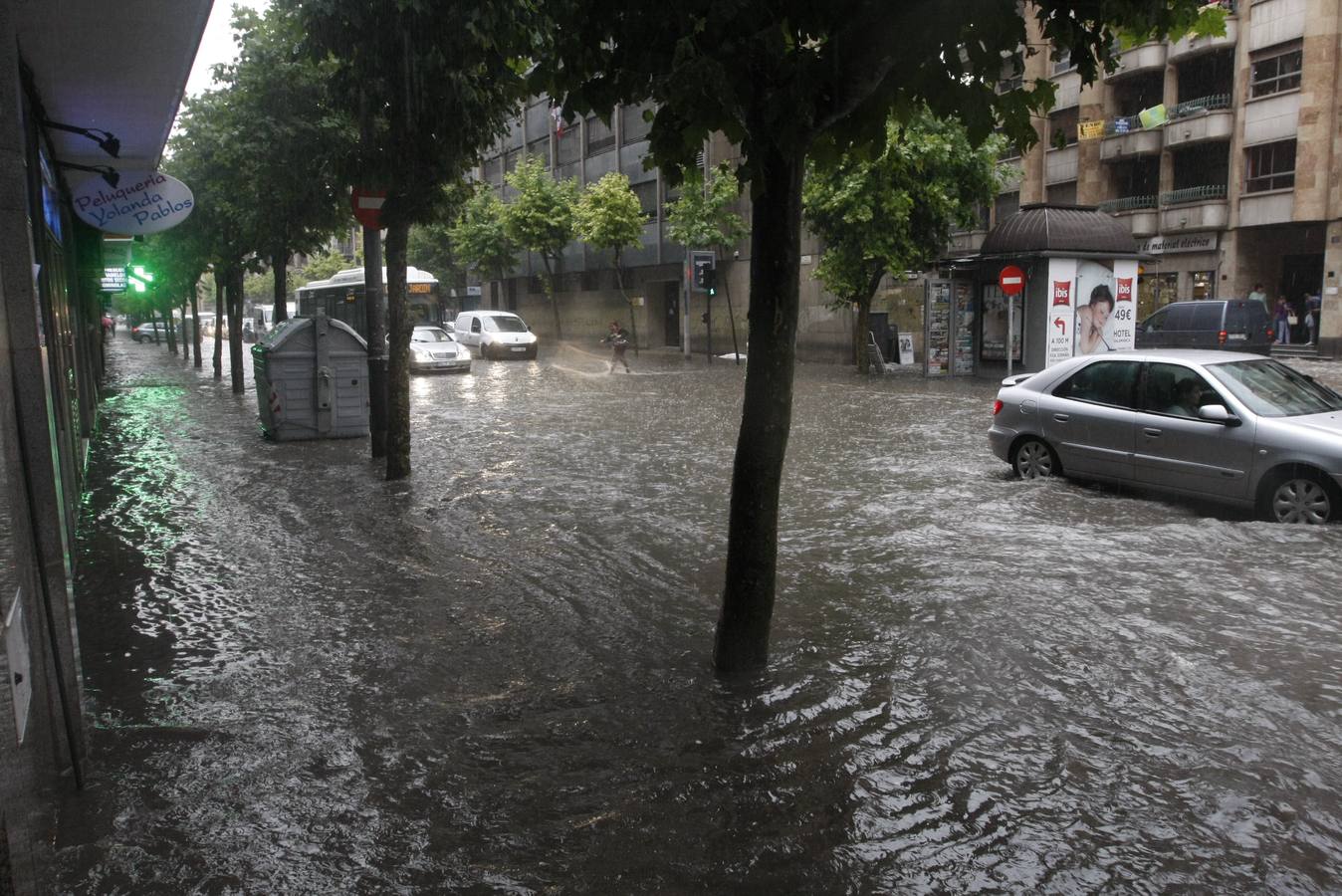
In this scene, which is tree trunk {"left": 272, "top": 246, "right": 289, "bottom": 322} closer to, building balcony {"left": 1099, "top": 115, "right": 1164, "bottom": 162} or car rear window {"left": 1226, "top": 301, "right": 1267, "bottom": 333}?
car rear window {"left": 1226, "top": 301, "right": 1267, "bottom": 333}

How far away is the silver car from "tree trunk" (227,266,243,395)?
17000 millimetres

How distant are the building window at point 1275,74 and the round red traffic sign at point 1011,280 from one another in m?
16.1

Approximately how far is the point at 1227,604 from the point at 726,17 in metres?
4.71

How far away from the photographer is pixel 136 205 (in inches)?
422

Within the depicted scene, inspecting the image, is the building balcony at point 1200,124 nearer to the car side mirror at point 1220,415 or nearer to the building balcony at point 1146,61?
the building balcony at point 1146,61

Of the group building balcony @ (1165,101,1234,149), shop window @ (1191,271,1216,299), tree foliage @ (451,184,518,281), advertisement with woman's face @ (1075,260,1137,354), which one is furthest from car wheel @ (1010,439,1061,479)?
tree foliage @ (451,184,518,281)

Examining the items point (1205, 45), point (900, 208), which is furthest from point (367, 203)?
point (1205, 45)

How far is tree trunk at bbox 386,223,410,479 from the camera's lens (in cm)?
1162

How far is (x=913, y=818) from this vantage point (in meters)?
4.07

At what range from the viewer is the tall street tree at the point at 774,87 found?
4.57 meters

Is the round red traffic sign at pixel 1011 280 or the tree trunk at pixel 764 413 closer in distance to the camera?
the tree trunk at pixel 764 413

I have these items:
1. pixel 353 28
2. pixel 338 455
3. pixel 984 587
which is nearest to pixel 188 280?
pixel 338 455

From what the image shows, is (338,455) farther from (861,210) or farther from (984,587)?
(861,210)

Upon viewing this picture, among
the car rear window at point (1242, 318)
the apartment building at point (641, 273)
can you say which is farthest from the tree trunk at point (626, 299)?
the car rear window at point (1242, 318)
